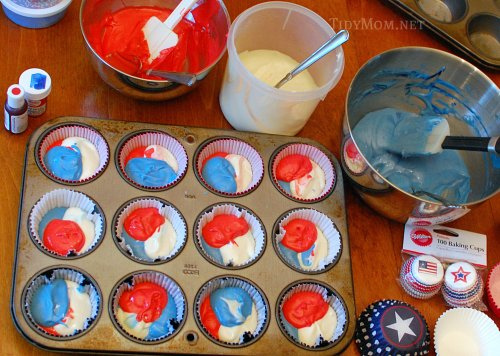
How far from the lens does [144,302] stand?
119 centimetres

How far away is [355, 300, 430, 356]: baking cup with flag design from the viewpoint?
3.96 ft

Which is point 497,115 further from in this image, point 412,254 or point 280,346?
point 280,346

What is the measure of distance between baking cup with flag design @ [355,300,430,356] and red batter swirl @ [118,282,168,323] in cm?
37

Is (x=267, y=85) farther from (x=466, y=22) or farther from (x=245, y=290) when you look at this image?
(x=466, y=22)

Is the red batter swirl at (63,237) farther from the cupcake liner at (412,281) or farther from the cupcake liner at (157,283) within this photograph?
the cupcake liner at (412,281)

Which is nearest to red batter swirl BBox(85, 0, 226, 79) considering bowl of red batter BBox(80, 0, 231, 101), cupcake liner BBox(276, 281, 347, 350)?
bowl of red batter BBox(80, 0, 231, 101)

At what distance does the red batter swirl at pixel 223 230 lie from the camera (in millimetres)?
1285

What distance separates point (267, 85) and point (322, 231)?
12.5 inches

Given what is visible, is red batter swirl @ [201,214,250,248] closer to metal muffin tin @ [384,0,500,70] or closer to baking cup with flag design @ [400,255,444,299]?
baking cup with flag design @ [400,255,444,299]

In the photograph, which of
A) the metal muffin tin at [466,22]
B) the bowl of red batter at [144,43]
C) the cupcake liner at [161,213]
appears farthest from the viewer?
the metal muffin tin at [466,22]

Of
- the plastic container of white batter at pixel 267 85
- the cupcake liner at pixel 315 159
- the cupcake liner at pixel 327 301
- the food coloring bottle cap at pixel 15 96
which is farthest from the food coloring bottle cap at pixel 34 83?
the cupcake liner at pixel 327 301

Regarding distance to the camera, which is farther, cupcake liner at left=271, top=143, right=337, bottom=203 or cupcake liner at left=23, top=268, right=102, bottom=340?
cupcake liner at left=271, top=143, right=337, bottom=203

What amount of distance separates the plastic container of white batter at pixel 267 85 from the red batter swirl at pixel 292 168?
6cm

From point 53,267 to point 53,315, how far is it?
3.2 inches
